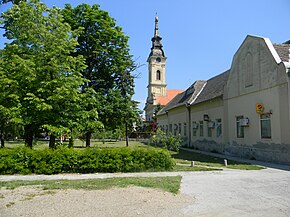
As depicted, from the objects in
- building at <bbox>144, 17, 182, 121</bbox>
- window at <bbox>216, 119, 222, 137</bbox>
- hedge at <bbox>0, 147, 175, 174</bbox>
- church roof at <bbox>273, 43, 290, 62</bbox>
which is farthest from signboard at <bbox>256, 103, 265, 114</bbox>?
building at <bbox>144, 17, 182, 121</bbox>

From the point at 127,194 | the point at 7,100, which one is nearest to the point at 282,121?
the point at 127,194

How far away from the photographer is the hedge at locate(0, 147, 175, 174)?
11297 mm

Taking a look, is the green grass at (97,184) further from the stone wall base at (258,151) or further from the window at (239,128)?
the window at (239,128)

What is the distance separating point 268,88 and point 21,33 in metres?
14.1

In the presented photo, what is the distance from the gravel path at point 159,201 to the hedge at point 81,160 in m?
3.05

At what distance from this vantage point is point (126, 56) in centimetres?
2230

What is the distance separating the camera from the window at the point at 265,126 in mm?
15680

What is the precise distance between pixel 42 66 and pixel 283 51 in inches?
539

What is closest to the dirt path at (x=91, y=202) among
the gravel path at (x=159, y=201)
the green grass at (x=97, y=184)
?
the gravel path at (x=159, y=201)

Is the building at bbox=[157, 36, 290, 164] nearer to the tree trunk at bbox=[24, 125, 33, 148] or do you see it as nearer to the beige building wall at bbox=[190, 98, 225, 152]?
the beige building wall at bbox=[190, 98, 225, 152]

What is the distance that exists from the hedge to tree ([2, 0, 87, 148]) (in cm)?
203

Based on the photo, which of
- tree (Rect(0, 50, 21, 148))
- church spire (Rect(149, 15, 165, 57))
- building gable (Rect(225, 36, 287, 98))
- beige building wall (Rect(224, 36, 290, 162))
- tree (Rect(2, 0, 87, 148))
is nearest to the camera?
tree (Rect(0, 50, 21, 148))

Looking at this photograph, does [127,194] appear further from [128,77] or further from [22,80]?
[128,77]

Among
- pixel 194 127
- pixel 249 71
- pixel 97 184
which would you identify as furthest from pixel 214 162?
pixel 194 127
